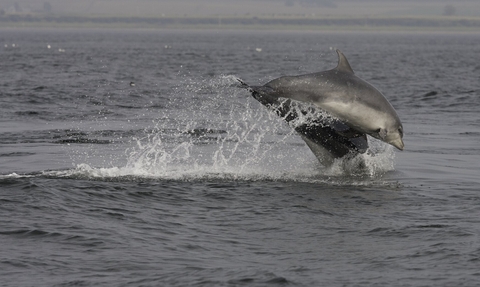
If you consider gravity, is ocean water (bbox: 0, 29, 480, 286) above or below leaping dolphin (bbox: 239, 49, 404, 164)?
below

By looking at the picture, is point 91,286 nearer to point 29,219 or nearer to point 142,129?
point 29,219

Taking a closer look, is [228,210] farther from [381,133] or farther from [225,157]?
[225,157]

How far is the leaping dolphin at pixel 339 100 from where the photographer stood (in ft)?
47.6

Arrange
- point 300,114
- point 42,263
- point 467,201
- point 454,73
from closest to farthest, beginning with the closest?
point 42,263 → point 467,201 → point 300,114 → point 454,73

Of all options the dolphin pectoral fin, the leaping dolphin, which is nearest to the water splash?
the leaping dolphin

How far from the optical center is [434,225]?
12273 millimetres

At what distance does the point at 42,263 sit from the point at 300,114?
5.86m

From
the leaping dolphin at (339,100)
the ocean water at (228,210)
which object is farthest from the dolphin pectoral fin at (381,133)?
the ocean water at (228,210)

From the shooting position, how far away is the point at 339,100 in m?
14.6

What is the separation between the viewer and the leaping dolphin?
14523mm

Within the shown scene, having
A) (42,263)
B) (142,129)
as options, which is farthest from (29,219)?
(142,129)

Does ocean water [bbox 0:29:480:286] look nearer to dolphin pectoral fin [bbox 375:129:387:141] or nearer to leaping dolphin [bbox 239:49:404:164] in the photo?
dolphin pectoral fin [bbox 375:129:387:141]

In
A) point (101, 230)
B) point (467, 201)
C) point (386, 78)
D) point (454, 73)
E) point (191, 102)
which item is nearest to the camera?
point (101, 230)

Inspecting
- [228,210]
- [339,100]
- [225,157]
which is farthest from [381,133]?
[225,157]
